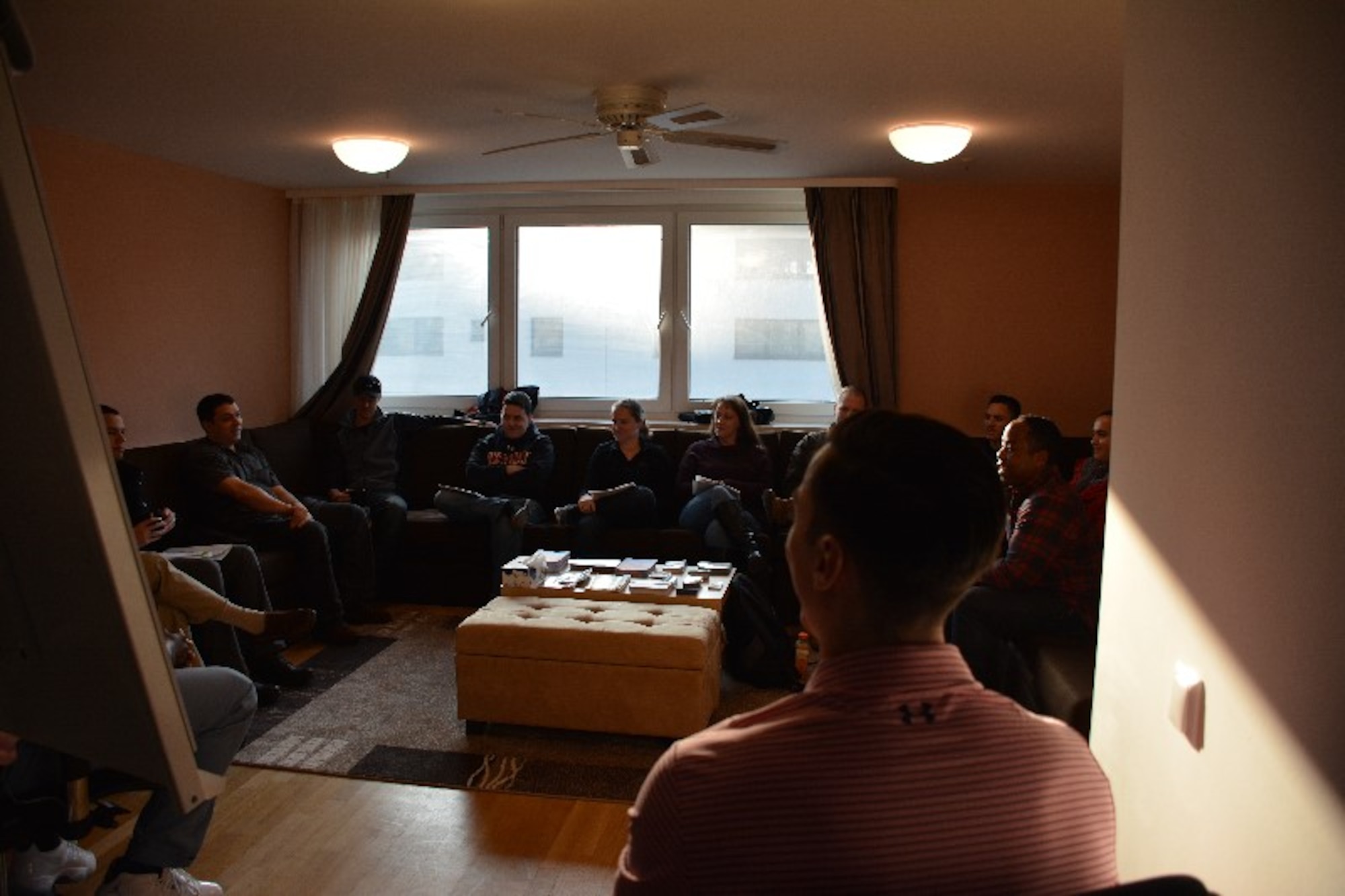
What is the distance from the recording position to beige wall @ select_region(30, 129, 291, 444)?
511cm

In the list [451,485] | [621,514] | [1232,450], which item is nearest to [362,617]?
[451,485]

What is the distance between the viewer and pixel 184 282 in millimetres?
5820

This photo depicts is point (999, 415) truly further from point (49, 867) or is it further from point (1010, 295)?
point (49, 867)

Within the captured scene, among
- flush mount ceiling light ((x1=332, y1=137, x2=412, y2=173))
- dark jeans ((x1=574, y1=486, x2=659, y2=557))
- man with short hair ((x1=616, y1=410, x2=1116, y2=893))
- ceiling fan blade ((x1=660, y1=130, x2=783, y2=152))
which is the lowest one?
dark jeans ((x1=574, y1=486, x2=659, y2=557))

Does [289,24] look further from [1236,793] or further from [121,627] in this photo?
[1236,793]

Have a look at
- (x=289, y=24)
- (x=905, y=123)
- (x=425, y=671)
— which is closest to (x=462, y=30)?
(x=289, y=24)

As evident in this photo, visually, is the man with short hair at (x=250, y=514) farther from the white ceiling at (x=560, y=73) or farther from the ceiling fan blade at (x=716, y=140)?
the ceiling fan blade at (x=716, y=140)

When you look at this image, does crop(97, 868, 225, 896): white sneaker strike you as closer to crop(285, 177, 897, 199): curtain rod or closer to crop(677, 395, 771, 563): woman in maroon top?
crop(677, 395, 771, 563): woman in maroon top

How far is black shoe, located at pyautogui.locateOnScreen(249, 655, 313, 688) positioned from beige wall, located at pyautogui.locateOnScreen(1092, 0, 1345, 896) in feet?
10.7

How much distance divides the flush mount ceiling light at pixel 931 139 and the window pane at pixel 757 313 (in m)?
1.88

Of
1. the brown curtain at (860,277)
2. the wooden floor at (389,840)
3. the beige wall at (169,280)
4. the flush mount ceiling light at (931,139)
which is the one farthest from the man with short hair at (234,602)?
the brown curtain at (860,277)

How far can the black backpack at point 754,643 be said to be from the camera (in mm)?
4273

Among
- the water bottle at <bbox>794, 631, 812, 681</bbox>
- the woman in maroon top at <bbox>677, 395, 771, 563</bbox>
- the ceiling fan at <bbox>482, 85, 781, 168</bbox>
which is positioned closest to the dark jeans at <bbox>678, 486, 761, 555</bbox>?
the woman in maroon top at <bbox>677, 395, 771, 563</bbox>

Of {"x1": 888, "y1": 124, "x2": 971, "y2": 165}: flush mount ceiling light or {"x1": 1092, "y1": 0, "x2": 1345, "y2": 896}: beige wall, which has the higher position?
{"x1": 888, "y1": 124, "x2": 971, "y2": 165}: flush mount ceiling light
